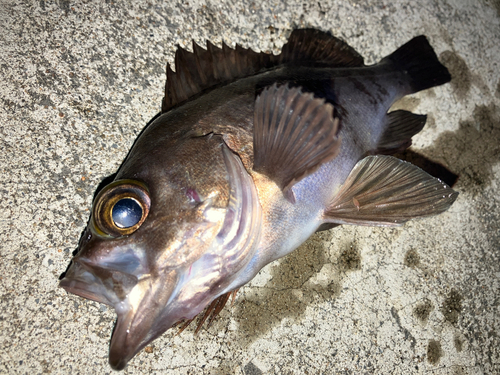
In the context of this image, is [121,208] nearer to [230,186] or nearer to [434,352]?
[230,186]

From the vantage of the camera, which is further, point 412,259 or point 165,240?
point 412,259

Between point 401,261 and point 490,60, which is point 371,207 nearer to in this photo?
point 401,261

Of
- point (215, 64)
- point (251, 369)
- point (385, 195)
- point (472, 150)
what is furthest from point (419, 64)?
point (251, 369)

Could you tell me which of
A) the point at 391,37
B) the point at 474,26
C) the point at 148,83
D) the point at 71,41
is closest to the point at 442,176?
the point at 391,37

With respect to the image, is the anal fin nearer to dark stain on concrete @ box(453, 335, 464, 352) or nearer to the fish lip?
dark stain on concrete @ box(453, 335, 464, 352)

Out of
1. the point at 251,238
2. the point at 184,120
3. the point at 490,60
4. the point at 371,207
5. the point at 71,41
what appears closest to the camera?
the point at 251,238
